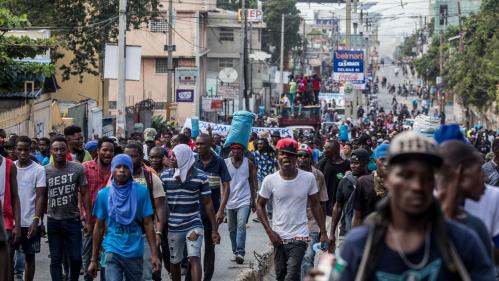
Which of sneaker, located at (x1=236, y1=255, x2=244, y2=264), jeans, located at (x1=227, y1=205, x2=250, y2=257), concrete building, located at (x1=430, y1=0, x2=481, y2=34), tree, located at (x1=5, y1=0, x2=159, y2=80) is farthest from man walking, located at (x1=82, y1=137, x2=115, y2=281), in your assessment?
concrete building, located at (x1=430, y1=0, x2=481, y2=34)

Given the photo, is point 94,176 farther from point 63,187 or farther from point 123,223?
point 123,223

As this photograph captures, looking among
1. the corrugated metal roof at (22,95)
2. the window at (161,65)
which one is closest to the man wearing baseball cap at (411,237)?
the corrugated metal roof at (22,95)

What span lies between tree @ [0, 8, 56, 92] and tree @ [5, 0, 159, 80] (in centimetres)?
1501

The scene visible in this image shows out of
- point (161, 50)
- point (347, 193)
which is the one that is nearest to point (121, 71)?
point (347, 193)

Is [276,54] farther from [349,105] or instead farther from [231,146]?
[231,146]

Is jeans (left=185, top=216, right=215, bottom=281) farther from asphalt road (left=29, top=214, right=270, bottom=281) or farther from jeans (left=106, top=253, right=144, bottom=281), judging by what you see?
jeans (left=106, top=253, right=144, bottom=281)

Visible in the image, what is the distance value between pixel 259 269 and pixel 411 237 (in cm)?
1043

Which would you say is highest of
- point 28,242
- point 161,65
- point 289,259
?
point 161,65

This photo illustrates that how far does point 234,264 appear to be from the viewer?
52.0 feet

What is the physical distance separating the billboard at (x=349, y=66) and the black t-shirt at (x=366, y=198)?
33045mm

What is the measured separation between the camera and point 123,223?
1013cm

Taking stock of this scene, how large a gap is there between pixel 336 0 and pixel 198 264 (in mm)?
63366

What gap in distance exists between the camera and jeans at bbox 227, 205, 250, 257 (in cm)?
1594

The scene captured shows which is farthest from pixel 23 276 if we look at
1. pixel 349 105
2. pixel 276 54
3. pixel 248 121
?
pixel 276 54
